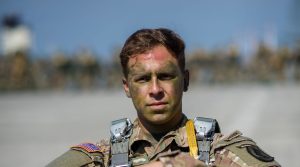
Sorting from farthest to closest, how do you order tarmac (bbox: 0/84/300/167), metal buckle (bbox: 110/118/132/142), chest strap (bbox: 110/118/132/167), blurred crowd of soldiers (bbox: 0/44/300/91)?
blurred crowd of soldiers (bbox: 0/44/300/91), tarmac (bbox: 0/84/300/167), metal buckle (bbox: 110/118/132/142), chest strap (bbox: 110/118/132/167)

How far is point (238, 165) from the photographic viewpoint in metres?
2.91

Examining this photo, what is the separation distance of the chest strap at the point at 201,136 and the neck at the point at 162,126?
64 millimetres

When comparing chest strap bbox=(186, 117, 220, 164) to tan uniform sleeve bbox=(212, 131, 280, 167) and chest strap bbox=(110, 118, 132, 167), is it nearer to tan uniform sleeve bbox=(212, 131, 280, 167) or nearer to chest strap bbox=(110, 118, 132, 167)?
tan uniform sleeve bbox=(212, 131, 280, 167)

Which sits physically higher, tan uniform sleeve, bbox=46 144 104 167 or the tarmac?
tan uniform sleeve, bbox=46 144 104 167

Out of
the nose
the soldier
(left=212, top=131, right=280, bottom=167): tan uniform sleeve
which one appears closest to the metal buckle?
the soldier

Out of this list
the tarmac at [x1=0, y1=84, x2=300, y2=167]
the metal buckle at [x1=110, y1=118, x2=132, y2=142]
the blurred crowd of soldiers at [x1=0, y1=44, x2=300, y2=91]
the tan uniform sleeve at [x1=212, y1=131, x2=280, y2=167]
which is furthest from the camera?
the blurred crowd of soldiers at [x1=0, y1=44, x2=300, y2=91]

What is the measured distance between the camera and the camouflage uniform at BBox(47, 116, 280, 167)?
291 centimetres

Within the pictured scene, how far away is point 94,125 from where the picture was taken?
47.2ft

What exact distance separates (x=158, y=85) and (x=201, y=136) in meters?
0.28

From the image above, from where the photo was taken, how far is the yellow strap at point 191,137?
9.84ft

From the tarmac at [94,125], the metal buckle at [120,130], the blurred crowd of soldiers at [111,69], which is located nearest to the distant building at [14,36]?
the blurred crowd of soldiers at [111,69]

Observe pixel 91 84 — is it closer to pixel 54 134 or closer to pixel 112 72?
pixel 112 72

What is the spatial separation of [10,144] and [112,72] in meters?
24.0

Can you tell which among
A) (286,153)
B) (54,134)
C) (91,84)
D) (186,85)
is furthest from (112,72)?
(186,85)
